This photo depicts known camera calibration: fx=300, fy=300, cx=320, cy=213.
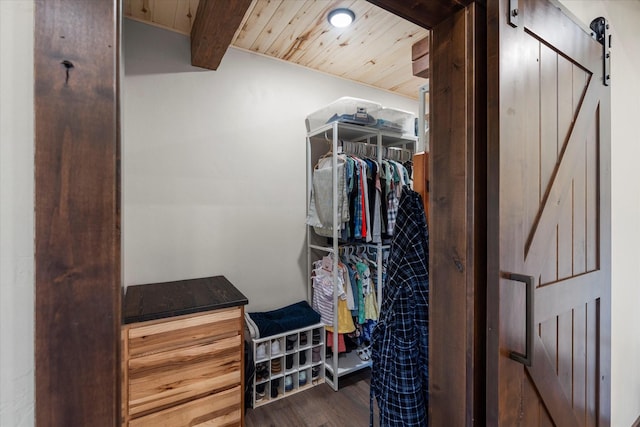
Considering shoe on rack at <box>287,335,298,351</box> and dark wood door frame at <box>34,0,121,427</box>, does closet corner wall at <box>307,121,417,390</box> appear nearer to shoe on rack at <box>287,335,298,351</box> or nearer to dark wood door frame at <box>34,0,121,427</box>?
shoe on rack at <box>287,335,298,351</box>

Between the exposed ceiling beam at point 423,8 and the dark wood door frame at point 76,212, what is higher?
the exposed ceiling beam at point 423,8

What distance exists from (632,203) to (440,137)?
5.19ft

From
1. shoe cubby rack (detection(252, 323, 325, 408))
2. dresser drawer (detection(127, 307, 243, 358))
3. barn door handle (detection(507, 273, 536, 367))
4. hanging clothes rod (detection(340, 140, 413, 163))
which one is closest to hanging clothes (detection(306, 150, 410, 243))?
hanging clothes rod (detection(340, 140, 413, 163))

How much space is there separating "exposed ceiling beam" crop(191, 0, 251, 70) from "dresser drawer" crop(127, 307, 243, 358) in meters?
1.52

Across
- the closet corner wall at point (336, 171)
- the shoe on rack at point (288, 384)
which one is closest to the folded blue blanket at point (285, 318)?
the closet corner wall at point (336, 171)

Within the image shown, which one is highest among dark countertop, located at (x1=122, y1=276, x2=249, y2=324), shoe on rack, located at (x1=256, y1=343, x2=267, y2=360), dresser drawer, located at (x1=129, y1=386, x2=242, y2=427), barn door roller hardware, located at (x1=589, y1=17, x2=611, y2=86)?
barn door roller hardware, located at (x1=589, y1=17, x2=611, y2=86)

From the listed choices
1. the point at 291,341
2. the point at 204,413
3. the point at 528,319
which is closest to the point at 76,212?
the point at 528,319

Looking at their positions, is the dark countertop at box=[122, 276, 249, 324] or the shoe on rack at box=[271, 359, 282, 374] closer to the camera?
the dark countertop at box=[122, 276, 249, 324]

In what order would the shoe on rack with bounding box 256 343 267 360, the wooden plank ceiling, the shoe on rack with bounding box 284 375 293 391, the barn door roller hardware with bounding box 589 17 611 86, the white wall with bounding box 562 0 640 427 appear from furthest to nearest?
the shoe on rack with bounding box 284 375 293 391
the shoe on rack with bounding box 256 343 267 360
the wooden plank ceiling
the white wall with bounding box 562 0 640 427
the barn door roller hardware with bounding box 589 17 611 86

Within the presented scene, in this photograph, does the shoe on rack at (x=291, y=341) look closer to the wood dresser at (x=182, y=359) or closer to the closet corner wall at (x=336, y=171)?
the closet corner wall at (x=336, y=171)

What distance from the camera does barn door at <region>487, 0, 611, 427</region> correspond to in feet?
2.83

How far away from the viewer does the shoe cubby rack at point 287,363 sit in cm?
209
